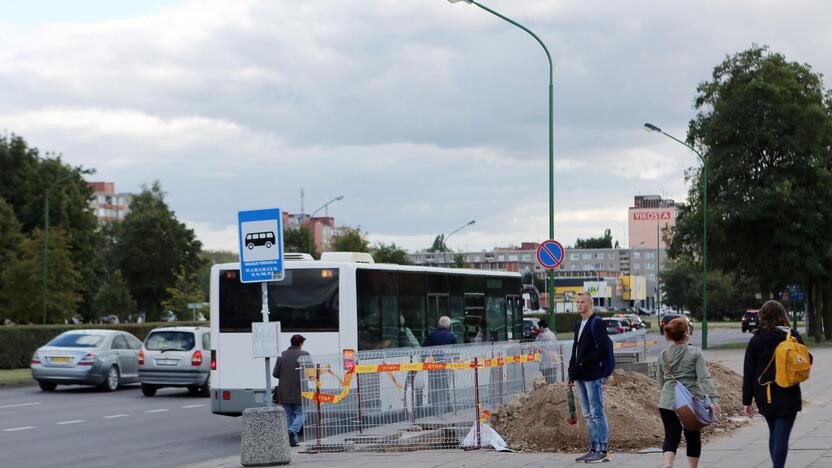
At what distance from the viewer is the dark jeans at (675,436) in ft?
33.7

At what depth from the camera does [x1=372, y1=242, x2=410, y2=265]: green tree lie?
82.7 metres

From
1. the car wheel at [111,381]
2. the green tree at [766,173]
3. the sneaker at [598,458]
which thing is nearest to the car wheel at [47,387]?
the car wheel at [111,381]

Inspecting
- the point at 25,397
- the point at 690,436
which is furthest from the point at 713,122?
the point at 690,436

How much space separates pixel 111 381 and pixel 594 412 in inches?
781

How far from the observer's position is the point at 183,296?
3469 inches

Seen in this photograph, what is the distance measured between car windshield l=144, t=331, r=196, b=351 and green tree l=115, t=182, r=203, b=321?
71174 mm

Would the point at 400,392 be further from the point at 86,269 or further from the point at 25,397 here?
the point at 86,269

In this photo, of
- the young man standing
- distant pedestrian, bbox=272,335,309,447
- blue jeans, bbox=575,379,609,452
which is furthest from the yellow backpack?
distant pedestrian, bbox=272,335,309,447

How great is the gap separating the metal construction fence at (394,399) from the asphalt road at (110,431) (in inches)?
82.7

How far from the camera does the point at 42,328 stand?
37719mm

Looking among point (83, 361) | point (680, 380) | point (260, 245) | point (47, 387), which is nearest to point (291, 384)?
point (260, 245)

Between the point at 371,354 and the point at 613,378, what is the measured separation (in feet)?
11.8

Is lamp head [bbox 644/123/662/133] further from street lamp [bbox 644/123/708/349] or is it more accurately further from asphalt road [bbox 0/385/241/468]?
asphalt road [bbox 0/385/241/468]

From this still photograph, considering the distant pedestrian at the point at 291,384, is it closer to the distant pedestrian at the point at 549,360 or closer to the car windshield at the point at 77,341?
the distant pedestrian at the point at 549,360
